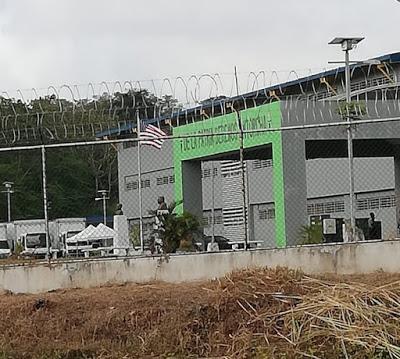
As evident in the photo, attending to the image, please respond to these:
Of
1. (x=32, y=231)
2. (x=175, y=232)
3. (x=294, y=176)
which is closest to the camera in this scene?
(x=175, y=232)

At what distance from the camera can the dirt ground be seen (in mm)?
10141

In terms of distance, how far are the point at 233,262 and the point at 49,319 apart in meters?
2.74

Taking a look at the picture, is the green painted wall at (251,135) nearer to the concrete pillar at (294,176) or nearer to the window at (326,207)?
the concrete pillar at (294,176)

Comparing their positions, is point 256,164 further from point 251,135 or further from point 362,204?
point 251,135

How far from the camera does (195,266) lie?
12711mm

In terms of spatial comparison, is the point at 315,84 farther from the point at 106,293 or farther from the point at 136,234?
the point at 106,293

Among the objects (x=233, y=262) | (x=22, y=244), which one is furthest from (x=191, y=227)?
(x=22, y=244)

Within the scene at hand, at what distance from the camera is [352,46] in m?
20.8

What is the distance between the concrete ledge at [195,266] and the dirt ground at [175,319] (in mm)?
658

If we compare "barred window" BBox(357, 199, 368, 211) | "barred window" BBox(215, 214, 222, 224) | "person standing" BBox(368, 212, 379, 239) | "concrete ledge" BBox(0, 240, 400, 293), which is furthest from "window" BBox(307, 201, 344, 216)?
"concrete ledge" BBox(0, 240, 400, 293)

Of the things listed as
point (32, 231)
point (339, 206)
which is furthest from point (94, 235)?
point (32, 231)

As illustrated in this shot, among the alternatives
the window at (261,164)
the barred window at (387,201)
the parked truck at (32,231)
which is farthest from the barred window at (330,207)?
the parked truck at (32,231)

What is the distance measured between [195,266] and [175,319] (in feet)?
7.23

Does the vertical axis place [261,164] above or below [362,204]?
above
